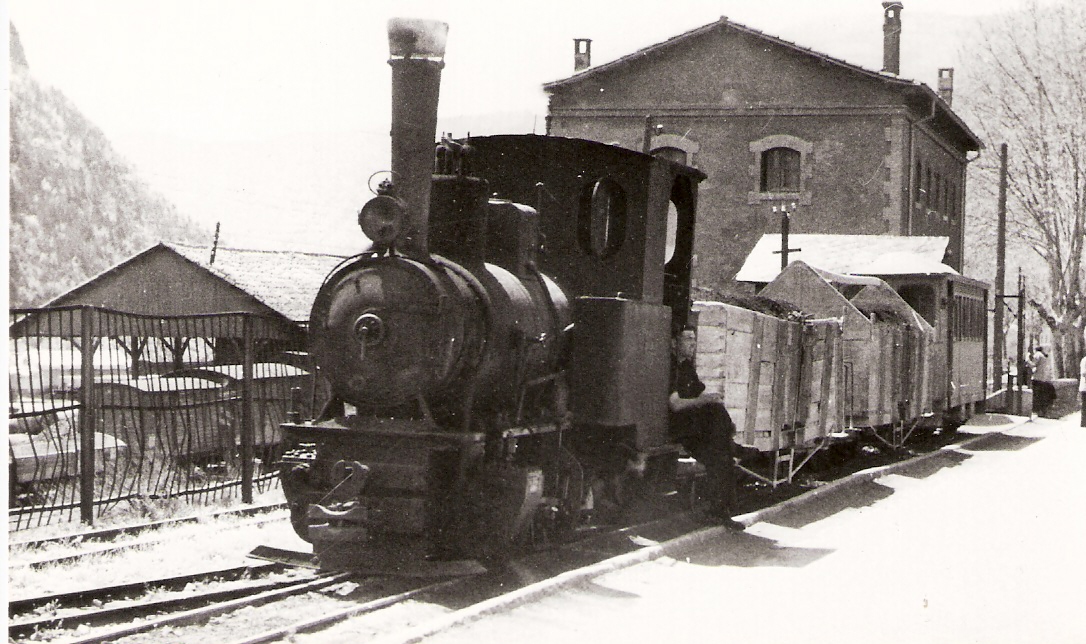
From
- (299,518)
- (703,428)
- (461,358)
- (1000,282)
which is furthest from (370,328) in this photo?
(1000,282)

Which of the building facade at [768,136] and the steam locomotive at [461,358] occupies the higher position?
Result: the building facade at [768,136]

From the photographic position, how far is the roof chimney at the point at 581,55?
2912 centimetres

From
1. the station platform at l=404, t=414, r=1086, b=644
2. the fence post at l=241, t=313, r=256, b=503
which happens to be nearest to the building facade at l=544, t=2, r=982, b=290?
the station platform at l=404, t=414, r=1086, b=644

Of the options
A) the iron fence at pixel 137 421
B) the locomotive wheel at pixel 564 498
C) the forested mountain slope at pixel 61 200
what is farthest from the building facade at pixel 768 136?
the locomotive wheel at pixel 564 498

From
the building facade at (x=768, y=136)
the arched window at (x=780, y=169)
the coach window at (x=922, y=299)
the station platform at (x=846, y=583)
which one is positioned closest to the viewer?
the station platform at (x=846, y=583)

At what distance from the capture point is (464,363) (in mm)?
6691

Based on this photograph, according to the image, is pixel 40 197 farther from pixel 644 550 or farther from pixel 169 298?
pixel 644 550

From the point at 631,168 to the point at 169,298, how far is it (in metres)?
10.4

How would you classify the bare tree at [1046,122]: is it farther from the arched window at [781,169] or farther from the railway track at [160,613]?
the railway track at [160,613]

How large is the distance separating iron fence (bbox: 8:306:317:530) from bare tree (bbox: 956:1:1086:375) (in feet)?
24.2

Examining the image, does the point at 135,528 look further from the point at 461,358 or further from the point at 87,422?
the point at 461,358

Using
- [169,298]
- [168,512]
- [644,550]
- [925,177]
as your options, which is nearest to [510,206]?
[644,550]

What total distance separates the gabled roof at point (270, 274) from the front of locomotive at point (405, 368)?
7797mm

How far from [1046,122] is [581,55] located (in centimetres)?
1699
